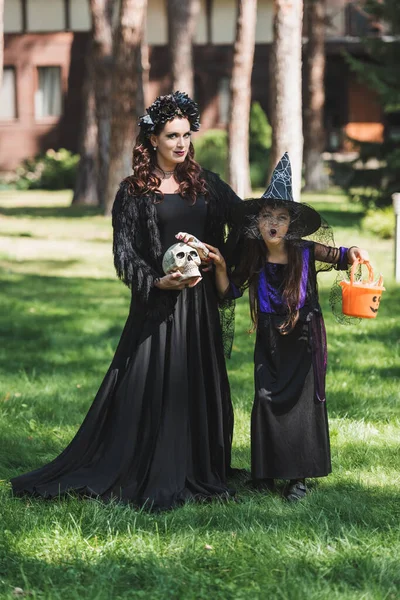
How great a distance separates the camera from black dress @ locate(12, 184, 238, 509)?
5496mm

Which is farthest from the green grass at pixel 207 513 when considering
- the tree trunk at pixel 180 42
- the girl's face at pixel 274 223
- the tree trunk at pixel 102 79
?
the tree trunk at pixel 180 42

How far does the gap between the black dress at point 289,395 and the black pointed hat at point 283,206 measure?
186 mm

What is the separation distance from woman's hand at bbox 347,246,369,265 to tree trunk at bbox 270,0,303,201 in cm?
1086

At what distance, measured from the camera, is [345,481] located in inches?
227

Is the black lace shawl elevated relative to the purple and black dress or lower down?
elevated

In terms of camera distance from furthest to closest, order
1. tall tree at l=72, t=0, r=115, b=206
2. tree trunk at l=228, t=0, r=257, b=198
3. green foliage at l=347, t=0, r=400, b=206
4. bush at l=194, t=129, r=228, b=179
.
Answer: bush at l=194, t=129, r=228, b=179
tall tree at l=72, t=0, r=115, b=206
tree trunk at l=228, t=0, r=257, b=198
green foliage at l=347, t=0, r=400, b=206

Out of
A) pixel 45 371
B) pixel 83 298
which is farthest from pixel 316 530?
pixel 83 298

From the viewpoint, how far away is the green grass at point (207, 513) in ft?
14.1

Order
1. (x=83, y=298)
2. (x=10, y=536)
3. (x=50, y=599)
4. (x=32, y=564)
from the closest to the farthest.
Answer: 1. (x=50, y=599)
2. (x=32, y=564)
3. (x=10, y=536)
4. (x=83, y=298)

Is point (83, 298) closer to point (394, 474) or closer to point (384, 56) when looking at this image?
point (394, 474)

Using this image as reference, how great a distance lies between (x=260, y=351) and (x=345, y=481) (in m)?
0.83

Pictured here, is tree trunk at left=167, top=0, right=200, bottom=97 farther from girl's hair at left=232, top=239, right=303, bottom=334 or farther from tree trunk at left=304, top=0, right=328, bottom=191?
girl's hair at left=232, top=239, right=303, bottom=334

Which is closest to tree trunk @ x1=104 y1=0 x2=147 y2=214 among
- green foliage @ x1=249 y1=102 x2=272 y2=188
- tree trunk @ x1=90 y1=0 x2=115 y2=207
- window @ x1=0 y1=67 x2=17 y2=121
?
tree trunk @ x1=90 y1=0 x2=115 y2=207

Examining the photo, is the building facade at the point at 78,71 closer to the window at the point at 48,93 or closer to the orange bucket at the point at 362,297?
the window at the point at 48,93
